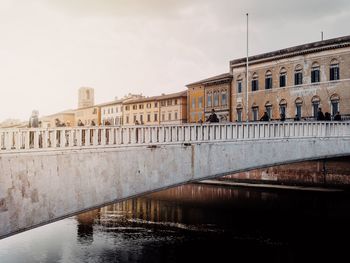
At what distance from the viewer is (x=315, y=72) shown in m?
34.6

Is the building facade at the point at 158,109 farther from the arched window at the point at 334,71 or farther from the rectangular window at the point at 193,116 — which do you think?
the arched window at the point at 334,71

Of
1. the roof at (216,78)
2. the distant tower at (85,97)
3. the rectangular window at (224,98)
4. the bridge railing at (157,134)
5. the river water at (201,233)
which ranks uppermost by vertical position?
the distant tower at (85,97)

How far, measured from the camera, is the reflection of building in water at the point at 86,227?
2053 cm

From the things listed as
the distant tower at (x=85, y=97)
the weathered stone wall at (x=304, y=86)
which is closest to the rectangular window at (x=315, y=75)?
the weathered stone wall at (x=304, y=86)

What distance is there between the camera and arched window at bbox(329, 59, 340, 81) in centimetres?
3297

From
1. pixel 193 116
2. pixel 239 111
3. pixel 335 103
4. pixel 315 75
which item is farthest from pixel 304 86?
pixel 193 116

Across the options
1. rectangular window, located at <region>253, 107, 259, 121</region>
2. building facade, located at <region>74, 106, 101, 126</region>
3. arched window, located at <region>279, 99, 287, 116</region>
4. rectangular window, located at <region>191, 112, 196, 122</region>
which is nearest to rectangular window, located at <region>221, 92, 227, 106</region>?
rectangular window, located at <region>253, 107, 259, 121</region>

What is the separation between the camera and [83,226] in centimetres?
2303

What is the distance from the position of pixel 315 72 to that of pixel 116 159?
24.0m

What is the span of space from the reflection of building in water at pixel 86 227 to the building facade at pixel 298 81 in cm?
1229

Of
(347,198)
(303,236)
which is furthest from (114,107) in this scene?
(303,236)

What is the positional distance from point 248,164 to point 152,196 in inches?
633

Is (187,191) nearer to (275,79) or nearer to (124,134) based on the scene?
(275,79)

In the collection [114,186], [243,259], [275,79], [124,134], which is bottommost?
[243,259]
